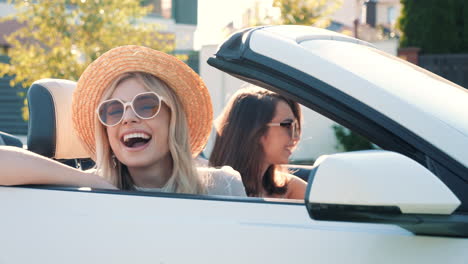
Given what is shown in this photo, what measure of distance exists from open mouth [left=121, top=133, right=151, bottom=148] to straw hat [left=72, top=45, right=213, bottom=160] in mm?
189

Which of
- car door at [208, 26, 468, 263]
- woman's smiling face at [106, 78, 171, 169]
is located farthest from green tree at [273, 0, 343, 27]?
car door at [208, 26, 468, 263]

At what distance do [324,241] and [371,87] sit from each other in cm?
36

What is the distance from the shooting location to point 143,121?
2.45 meters

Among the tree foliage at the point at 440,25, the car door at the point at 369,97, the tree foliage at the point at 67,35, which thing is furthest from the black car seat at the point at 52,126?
the tree foliage at the point at 440,25

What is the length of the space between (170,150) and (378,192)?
1114 millimetres

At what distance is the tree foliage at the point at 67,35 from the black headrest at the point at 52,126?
8965mm

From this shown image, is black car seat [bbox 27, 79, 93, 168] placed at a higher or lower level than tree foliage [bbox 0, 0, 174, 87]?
higher

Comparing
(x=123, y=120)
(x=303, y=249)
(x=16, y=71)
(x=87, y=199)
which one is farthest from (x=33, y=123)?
(x=16, y=71)

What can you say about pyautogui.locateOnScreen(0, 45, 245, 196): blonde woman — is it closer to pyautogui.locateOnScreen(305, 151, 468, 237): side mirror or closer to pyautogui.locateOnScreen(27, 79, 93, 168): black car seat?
pyautogui.locateOnScreen(27, 79, 93, 168): black car seat

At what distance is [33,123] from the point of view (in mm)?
2963

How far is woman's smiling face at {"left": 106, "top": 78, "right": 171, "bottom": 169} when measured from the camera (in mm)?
2428

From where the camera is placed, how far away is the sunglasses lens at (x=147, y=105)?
7.94ft

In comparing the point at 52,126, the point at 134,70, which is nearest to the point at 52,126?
the point at 52,126

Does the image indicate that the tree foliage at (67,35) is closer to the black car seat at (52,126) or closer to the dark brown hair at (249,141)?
the dark brown hair at (249,141)
